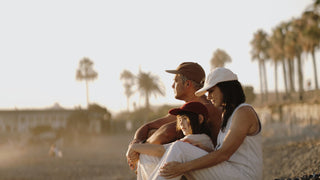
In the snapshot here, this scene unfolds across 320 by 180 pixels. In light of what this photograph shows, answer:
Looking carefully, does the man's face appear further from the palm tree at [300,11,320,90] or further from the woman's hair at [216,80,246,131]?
the palm tree at [300,11,320,90]

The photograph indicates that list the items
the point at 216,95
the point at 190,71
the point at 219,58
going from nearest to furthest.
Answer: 1. the point at 216,95
2. the point at 190,71
3. the point at 219,58

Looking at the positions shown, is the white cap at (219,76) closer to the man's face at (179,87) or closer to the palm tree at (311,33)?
the man's face at (179,87)

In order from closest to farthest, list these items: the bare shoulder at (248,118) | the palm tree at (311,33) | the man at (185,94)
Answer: the bare shoulder at (248,118), the man at (185,94), the palm tree at (311,33)

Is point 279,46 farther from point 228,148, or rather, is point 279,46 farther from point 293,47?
point 228,148

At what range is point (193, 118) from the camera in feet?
14.9

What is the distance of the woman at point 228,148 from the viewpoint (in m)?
4.07

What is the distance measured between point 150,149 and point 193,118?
1.76 feet

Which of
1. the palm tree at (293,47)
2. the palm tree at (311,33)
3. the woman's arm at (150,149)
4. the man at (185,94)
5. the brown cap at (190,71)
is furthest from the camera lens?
the palm tree at (293,47)

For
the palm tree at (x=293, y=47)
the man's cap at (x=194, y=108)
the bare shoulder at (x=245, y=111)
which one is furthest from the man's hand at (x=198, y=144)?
the palm tree at (x=293, y=47)

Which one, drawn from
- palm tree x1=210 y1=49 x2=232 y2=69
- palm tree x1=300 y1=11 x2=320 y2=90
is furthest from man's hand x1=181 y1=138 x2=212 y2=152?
palm tree x1=210 y1=49 x2=232 y2=69

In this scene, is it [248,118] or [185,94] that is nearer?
[248,118]

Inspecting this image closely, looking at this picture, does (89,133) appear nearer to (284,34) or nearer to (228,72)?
(284,34)

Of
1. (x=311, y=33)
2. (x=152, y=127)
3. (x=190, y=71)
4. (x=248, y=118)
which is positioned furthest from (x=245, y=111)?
(x=311, y=33)

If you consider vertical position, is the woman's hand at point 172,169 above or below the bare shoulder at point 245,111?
below
